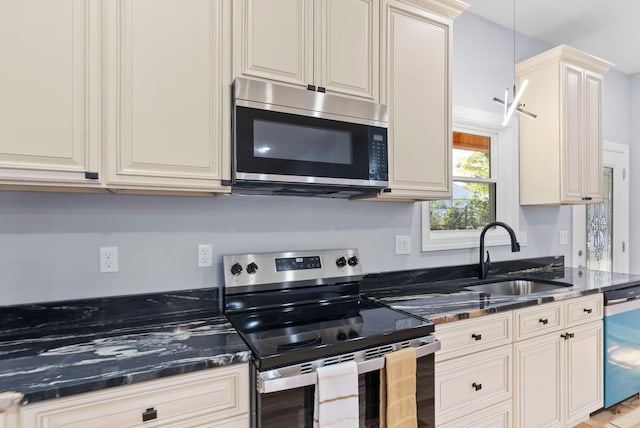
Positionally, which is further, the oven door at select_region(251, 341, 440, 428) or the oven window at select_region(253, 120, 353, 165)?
the oven window at select_region(253, 120, 353, 165)

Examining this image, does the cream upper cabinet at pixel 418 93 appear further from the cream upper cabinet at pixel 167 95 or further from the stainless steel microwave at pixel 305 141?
the cream upper cabinet at pixel 167 95

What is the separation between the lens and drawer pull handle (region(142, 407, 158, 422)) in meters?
1.17

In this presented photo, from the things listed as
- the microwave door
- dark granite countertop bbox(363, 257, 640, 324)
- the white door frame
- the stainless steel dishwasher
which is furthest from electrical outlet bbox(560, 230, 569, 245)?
the microwave door

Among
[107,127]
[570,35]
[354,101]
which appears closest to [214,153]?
[107,127]

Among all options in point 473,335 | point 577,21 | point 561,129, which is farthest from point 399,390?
point 577,21

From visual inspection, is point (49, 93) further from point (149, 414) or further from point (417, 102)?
point (417, 102)

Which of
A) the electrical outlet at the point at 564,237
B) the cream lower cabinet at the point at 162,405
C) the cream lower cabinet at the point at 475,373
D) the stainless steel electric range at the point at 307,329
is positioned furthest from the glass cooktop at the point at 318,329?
the electrical outlet at the point at 564,237

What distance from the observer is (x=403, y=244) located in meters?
2.43

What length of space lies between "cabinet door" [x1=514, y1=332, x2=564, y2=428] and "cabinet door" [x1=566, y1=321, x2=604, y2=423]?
0.10 m

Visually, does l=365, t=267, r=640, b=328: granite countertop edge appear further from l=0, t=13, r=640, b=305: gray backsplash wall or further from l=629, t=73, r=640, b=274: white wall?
l=629, t=73, r=640, b=274: white wall

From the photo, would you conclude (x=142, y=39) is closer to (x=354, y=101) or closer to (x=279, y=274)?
(x=354, y=101)

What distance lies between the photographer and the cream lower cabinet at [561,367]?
6.73 feet

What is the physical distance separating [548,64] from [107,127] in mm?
3056

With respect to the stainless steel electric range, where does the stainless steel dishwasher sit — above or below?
below
